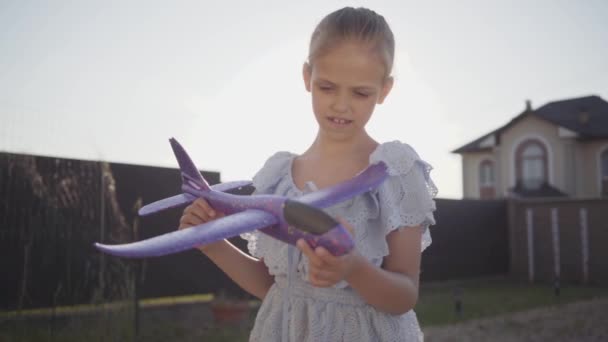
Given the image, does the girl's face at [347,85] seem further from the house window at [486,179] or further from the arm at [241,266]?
the house window at [486,179]

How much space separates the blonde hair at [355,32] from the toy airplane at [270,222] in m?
0.33

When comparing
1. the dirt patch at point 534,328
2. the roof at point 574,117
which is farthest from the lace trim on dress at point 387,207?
the roof at point 574,117

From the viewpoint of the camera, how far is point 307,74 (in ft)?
5.22

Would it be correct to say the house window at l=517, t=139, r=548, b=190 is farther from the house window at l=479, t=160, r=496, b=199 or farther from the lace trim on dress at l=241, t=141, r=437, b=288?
the lace trim on dress at l=241, t=141, r=437, b=288

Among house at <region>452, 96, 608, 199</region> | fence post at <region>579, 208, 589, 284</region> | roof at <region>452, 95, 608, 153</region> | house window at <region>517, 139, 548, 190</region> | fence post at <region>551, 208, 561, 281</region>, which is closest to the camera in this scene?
fence post at <region>579, 208, 589, 284</region>

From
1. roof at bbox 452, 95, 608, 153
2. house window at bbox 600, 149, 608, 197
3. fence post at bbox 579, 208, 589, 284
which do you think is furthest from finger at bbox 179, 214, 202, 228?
house window at bbox 600, 149, 608, 197

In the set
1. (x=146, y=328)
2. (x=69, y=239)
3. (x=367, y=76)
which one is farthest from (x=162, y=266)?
(x=367, y=76)

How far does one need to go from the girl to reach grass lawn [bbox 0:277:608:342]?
385cm

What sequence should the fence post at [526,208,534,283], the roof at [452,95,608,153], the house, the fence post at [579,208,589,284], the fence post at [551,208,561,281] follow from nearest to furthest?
the fence post at [579,208,589,284]
the fence post at [551,208,561,281]
the fence post at [526,208,534,283]
the house
the roof at [452,95,608,153]

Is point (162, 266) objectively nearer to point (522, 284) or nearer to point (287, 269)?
point (287, 269)

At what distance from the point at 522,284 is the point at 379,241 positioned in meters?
13.4

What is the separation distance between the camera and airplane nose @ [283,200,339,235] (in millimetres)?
968

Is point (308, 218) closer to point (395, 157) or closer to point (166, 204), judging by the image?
point (395, 157)

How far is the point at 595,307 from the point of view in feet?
30.7
